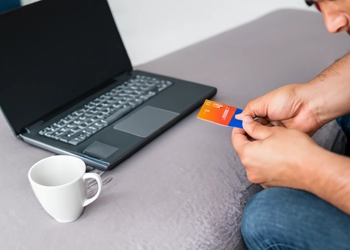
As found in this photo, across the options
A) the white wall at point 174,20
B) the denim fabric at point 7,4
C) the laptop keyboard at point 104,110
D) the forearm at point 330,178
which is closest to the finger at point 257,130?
the forearm at point 330,178

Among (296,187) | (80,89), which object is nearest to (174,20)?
(80,89)

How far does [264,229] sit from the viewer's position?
2.35 feet

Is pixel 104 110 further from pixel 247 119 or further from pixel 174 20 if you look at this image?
pixel 174 20

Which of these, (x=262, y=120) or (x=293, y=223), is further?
(x=262, y=120)

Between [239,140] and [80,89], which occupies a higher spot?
[80,89]

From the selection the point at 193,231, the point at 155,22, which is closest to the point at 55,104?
the point at 193,231

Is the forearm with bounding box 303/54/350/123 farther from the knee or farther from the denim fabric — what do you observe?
the denim fabric

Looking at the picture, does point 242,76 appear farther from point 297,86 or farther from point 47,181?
point 47,181

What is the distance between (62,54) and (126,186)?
1.23 ft

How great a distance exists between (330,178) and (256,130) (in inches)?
6.6

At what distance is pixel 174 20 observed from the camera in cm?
246

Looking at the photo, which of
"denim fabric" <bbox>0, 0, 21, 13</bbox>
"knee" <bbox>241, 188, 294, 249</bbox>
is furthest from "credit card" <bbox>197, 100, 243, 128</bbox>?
"denim fabric" <bbox>0, 0, 21, 13</bbox>

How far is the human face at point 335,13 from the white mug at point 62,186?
46 centimetres

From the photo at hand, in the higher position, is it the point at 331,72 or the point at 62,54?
the point at 62,54
